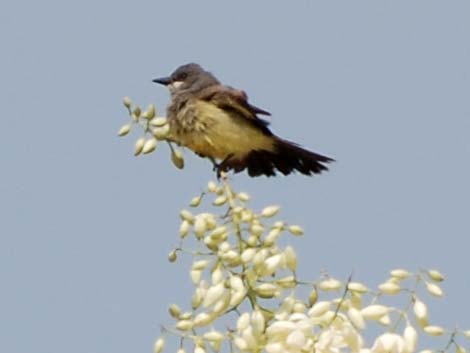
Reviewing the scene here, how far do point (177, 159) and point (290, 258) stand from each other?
3.77 feet

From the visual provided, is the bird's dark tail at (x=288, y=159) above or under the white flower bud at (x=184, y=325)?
above

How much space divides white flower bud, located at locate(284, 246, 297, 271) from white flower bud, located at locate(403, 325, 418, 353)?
1.09 ft

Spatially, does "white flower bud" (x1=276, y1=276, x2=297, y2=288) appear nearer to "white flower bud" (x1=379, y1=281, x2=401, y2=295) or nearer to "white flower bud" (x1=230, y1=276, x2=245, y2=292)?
"white flower bud" (x1=230, y1=276, x2=245, y2=292)

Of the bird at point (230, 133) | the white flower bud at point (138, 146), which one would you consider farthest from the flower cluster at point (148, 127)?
the bird at point (230, 133)

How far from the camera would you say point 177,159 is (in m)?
4.29

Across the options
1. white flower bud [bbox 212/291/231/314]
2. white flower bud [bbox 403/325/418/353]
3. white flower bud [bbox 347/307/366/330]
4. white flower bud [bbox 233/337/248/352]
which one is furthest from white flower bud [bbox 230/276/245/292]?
white flower bud [bbox 403/325/418/353]

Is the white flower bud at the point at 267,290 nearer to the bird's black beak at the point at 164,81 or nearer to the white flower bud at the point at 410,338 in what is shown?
the white flower bud at the point at 410,338

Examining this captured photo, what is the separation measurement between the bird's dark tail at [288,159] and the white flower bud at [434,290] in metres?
3.87

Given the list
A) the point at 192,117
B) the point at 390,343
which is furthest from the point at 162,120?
the point at 192,117

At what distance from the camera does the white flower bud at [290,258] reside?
3.22 metres

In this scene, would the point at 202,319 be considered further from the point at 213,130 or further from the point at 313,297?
the point at 213,130

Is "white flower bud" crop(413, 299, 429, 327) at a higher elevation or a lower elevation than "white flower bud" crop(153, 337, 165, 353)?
higher

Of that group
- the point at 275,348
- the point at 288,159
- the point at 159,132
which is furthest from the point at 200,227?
the point at 288,159

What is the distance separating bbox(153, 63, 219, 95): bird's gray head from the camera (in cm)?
715
